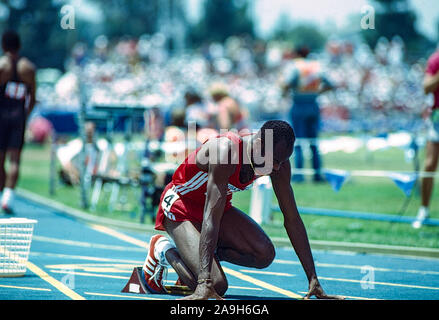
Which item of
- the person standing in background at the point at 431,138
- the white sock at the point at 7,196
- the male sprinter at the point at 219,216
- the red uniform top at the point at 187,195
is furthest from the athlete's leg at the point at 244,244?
the white sock at the point at 7,196

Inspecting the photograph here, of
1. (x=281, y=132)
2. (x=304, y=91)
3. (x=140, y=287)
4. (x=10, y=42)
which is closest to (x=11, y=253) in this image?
(x=140, y=287)

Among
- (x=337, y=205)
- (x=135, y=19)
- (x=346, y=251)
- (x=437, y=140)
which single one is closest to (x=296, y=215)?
(x=346, y=251)

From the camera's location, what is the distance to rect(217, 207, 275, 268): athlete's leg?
6.63 m

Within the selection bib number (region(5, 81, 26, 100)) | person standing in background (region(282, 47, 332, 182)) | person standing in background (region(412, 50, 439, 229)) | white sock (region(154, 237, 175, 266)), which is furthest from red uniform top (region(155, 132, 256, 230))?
person standing in background (region(282, 47, 332, 182))

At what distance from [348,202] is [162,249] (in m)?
7.33

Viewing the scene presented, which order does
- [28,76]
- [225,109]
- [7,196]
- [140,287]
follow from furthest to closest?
[225,109] → [28,76] → [7,196] → [140,287]

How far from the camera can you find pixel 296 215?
6312 millimetres

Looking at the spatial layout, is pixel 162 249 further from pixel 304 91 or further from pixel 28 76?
pixel 304 91

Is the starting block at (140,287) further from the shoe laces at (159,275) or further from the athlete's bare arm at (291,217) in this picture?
the athlete's bare arm at (291,217)

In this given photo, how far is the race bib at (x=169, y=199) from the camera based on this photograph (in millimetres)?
6609

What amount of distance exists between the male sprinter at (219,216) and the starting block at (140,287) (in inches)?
2.3

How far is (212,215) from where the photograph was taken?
572cm

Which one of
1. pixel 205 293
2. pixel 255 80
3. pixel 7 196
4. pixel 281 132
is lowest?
pixel 205 293

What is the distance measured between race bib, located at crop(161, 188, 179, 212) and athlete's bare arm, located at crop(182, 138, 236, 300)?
2.77 ft
